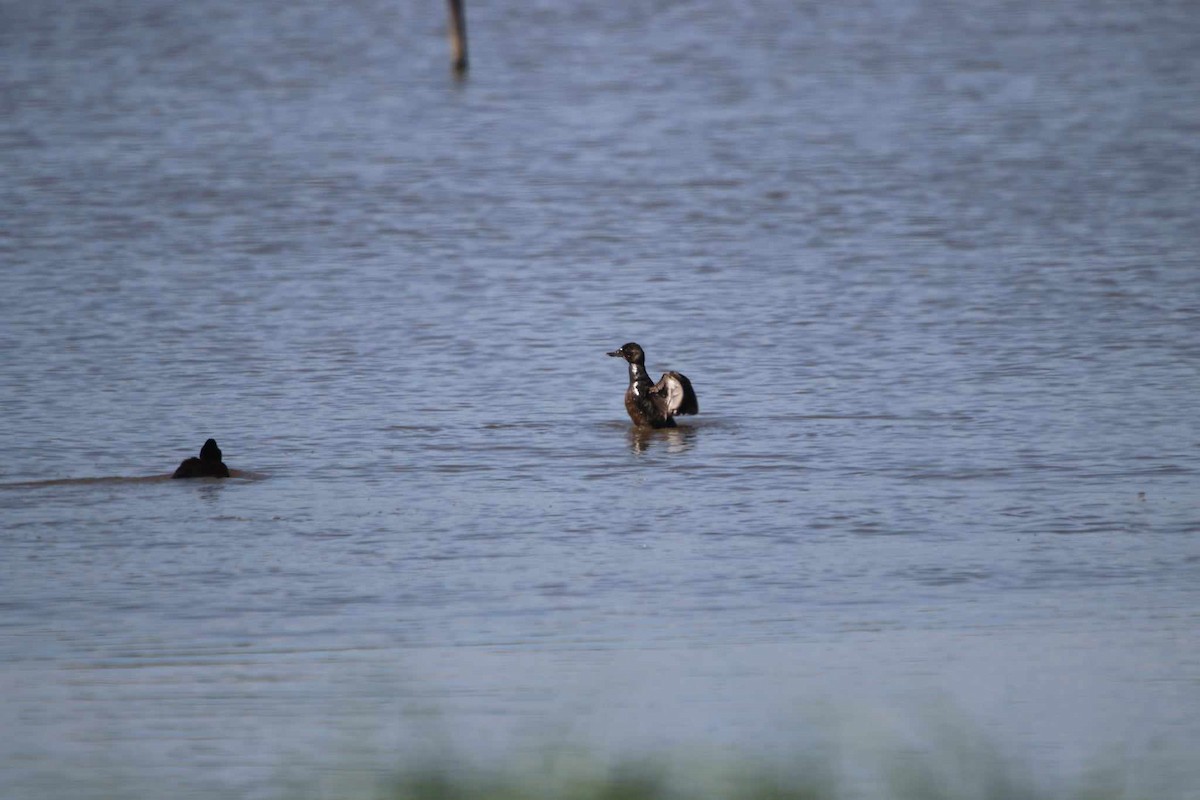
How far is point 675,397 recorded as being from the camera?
12875mm

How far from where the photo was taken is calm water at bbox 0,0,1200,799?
7617mm

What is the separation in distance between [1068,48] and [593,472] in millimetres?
31250

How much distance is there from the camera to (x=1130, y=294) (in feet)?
55.5

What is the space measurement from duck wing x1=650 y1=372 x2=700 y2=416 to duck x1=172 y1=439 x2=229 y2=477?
9.43ft

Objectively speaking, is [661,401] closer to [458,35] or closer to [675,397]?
[675,397]

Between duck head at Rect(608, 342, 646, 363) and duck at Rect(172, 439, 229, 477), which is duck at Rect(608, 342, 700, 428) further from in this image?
duck at Rect(172, 439, 229, 477)

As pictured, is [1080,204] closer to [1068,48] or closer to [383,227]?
[383,227]

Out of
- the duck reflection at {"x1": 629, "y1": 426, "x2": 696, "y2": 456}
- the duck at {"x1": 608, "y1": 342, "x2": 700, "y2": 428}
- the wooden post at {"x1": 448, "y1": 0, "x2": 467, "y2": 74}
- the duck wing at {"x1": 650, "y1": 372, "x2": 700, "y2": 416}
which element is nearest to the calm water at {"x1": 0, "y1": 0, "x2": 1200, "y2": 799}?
the duck reflection at {"x1": 629, "y1": 426, "x2": 696, "y2": 456}

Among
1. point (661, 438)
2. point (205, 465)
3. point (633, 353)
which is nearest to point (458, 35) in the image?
point (633, 353)

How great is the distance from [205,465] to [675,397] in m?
3.04

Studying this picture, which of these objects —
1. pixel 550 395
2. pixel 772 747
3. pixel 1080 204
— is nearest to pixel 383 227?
pixel 1080 204

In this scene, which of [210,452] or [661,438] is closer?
[210,452]

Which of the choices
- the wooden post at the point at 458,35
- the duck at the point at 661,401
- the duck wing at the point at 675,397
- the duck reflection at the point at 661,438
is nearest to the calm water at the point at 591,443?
the duck reflection at the point at 661,438

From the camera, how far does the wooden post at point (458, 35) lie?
36.9m
